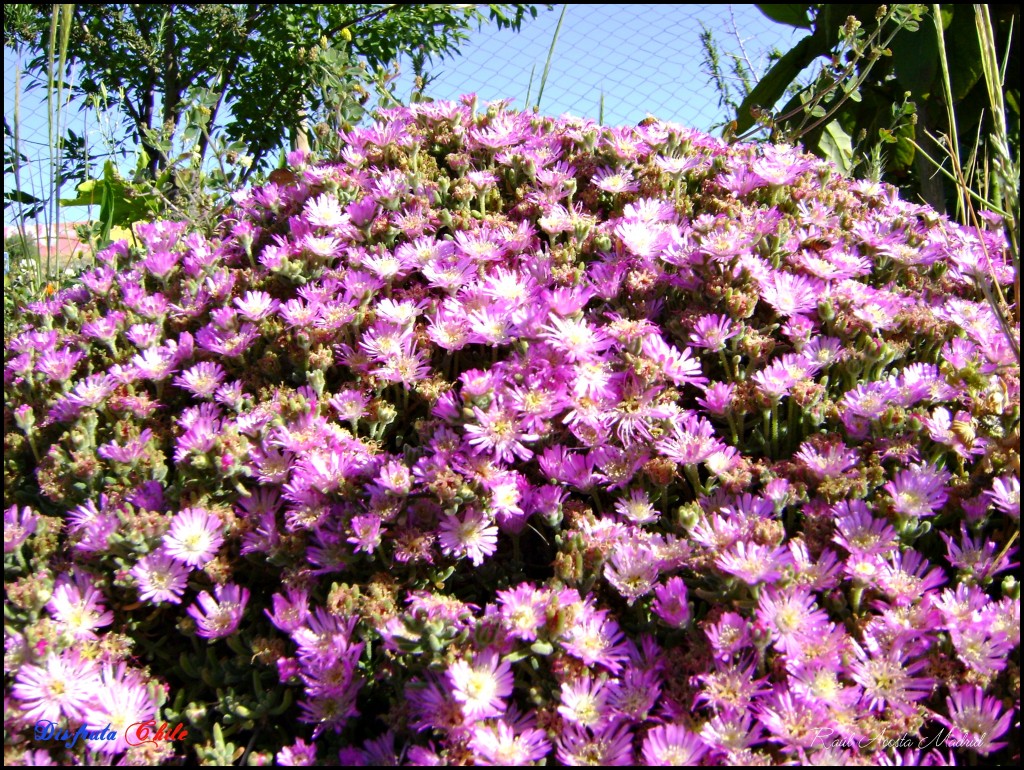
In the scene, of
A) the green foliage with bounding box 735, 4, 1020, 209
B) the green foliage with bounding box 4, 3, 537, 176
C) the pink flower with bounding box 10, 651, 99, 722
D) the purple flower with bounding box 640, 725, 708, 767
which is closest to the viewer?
the purple flower with bounding box 640, 725, 708, 767

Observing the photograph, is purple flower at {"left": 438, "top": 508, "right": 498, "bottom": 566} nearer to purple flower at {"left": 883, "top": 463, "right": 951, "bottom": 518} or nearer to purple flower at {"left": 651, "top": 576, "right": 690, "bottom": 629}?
purple flower at {"left": 651, "top": 576, "right": 690, "bottom": 629}

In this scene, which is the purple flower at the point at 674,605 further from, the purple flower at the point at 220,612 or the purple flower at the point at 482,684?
the purple flower at the point at 220,612

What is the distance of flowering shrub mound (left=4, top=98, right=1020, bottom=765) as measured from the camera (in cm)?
99

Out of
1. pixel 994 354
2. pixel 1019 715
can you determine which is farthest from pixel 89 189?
pixel 1019 715

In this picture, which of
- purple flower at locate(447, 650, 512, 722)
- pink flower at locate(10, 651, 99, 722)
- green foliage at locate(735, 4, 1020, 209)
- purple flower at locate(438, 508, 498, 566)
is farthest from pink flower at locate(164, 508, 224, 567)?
green foliage at locate(735, 4, 1020, 209)

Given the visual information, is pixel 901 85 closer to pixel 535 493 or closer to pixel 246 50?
pixel 535 493

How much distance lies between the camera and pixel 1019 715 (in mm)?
961

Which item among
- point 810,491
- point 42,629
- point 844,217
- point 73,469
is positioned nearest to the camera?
point 42,629

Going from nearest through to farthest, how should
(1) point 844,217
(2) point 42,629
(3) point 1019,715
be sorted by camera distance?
1. (3) point 1019,715
2. (2) point 42,629
3. (1) point 844,217

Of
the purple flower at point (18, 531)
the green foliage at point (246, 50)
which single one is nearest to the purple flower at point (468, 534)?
the purple flower at point (18, 531)

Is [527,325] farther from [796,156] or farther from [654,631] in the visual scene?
[796,156]

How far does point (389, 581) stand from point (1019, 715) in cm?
86

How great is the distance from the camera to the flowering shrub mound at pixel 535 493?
99cm

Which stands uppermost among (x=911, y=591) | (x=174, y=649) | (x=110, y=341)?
(x=911, y=591)
